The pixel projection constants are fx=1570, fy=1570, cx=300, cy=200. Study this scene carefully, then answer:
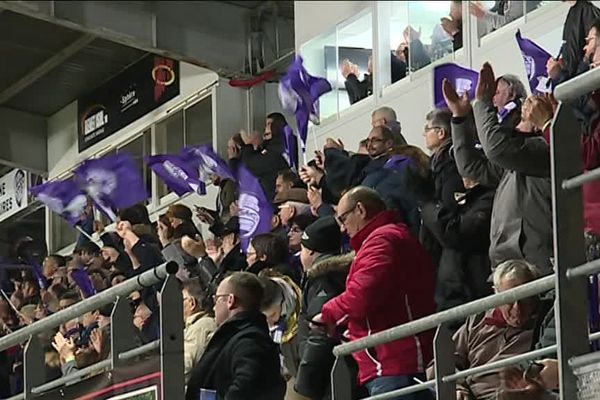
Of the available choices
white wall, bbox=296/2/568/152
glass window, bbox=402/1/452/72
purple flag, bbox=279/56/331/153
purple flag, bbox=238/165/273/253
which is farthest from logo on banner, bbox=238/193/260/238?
glass window, bbox=402/1/452/72

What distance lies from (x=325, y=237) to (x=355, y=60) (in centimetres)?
291

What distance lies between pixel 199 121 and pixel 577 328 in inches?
284

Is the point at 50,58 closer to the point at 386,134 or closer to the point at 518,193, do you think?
the point at 386,134

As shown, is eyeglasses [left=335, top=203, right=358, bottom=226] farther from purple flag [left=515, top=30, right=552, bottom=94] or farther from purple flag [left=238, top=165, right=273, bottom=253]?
purple flag [left=238, top=165, right=273, bottom=253]

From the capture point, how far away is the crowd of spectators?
405 cm

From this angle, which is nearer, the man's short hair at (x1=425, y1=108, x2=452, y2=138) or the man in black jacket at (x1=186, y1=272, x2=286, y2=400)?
the man in black jacket at (x1=186, y1=272, x2=286, y2=400)

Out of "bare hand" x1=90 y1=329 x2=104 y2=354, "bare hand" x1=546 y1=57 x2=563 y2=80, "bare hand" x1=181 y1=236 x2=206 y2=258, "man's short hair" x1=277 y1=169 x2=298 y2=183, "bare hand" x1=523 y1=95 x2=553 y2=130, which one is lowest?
"bare hand" x1=90 y1=329 x2=104 y2=354

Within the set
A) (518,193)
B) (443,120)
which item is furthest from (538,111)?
(443,120)

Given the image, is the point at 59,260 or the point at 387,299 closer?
the point at 387,299

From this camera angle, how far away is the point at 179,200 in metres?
8.94

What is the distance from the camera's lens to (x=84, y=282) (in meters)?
7.32

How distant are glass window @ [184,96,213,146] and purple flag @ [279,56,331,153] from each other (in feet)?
10.5

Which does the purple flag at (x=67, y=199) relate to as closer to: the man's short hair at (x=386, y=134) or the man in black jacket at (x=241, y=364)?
the man's short hair at (x=386, y=134)

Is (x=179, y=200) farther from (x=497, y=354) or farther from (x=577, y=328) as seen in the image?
(x=577, y=328)
